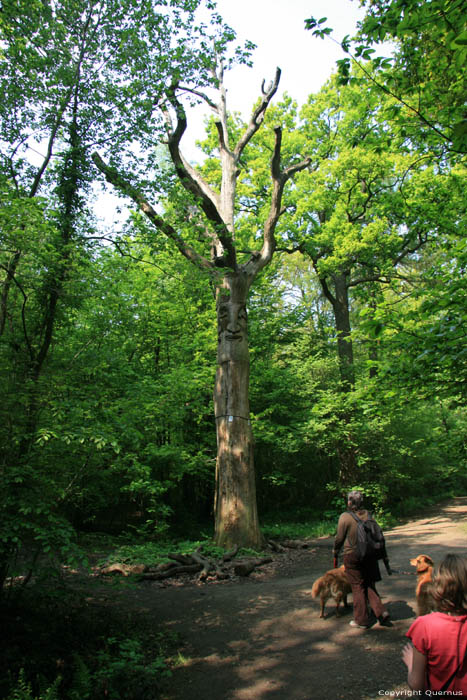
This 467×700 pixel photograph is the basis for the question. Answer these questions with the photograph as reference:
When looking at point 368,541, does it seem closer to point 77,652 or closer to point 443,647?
point 443,647

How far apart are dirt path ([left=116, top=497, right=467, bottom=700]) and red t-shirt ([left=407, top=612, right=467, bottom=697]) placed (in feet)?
6.19

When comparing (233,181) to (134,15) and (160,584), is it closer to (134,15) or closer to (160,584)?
(134,15)

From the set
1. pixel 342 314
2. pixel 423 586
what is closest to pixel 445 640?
pixel 423 586

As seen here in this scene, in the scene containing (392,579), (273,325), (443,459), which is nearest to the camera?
(392,579)

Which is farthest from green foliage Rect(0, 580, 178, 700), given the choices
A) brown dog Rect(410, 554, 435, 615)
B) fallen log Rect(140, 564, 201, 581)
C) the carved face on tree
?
the carved face on tree

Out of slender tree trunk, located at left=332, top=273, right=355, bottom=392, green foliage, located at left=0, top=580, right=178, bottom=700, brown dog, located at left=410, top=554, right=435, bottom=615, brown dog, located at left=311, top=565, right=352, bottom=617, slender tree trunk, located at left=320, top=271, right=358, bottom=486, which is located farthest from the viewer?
slender tree trunk, located at left=332, top=273, right=355, bottom=392

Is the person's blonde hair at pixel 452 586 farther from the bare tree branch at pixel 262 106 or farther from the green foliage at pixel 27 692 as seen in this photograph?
the bare tree branch at pixel 262 106

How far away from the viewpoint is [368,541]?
4945 millimetres

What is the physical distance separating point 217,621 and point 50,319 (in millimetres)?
4649

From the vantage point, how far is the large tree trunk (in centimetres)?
988

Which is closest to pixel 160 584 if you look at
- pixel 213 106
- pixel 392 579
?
pixel 392 579

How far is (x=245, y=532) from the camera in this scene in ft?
32.2

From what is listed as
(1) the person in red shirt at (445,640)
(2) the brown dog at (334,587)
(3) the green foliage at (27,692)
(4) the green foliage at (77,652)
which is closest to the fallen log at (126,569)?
(4) the green foliage at (77,652)

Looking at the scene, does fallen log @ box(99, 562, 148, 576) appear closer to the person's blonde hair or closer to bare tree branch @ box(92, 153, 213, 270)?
bare tree branch @ box(92, 153, 213, 270)
